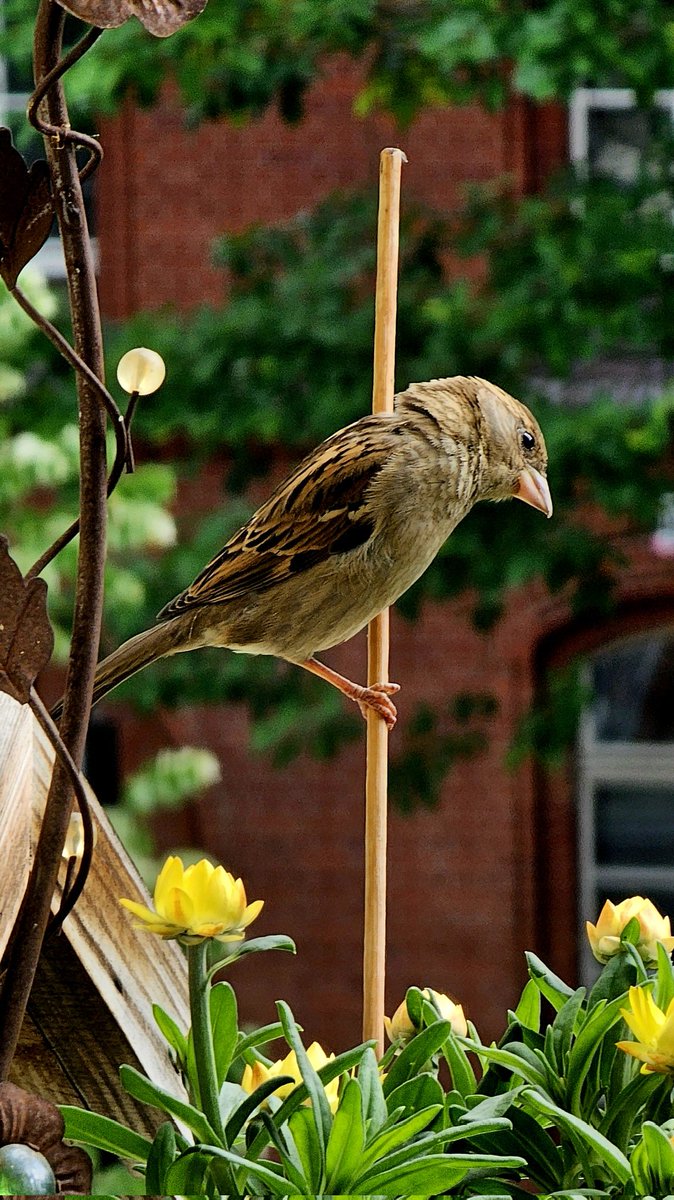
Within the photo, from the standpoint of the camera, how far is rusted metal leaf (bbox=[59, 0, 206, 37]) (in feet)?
1.44

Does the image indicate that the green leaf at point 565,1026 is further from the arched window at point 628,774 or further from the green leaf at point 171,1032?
the arched window at point 628,774

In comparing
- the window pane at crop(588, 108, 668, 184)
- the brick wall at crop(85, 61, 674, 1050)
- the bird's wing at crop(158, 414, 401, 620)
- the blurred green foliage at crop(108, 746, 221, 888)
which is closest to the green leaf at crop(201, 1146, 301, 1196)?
the bird's wing at crop(158, 414, 401, 620)

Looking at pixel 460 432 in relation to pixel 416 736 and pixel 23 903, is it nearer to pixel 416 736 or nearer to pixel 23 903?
pixel 23 903

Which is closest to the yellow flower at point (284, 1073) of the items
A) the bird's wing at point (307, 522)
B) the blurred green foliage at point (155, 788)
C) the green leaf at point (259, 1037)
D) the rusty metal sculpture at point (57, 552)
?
the green leaf at point (259, 1037)

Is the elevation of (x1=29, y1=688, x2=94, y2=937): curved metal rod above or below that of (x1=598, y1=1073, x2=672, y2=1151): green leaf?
above

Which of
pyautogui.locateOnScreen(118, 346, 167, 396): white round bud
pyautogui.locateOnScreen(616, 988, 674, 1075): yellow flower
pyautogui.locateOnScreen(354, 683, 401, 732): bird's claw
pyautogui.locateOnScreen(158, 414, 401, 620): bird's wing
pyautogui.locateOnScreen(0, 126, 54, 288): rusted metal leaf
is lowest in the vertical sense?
pyautogui.locateOnScreen(616, 988, 674, 1075): yellow flower

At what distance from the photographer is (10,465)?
6.80 feet

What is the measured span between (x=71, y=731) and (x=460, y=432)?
0.31 metres

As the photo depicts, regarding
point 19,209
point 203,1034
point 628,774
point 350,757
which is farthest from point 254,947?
point 628,774

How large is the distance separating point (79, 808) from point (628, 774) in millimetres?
2971

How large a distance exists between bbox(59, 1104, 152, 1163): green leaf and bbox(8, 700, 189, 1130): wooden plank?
0.04 metres

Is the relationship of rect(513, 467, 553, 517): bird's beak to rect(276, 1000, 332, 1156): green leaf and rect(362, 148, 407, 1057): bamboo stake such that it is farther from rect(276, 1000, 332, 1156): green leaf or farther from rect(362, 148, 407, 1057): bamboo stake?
rect(276, 1000, 332, 1156): green leaf

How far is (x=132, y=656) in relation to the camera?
0.67 meters

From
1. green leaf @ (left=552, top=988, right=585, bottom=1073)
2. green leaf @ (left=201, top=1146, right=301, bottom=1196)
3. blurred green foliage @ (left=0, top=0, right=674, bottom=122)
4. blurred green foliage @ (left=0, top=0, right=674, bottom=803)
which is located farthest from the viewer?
blurred green foliage @ (left=0, top=0, right=674, bottom=803)
